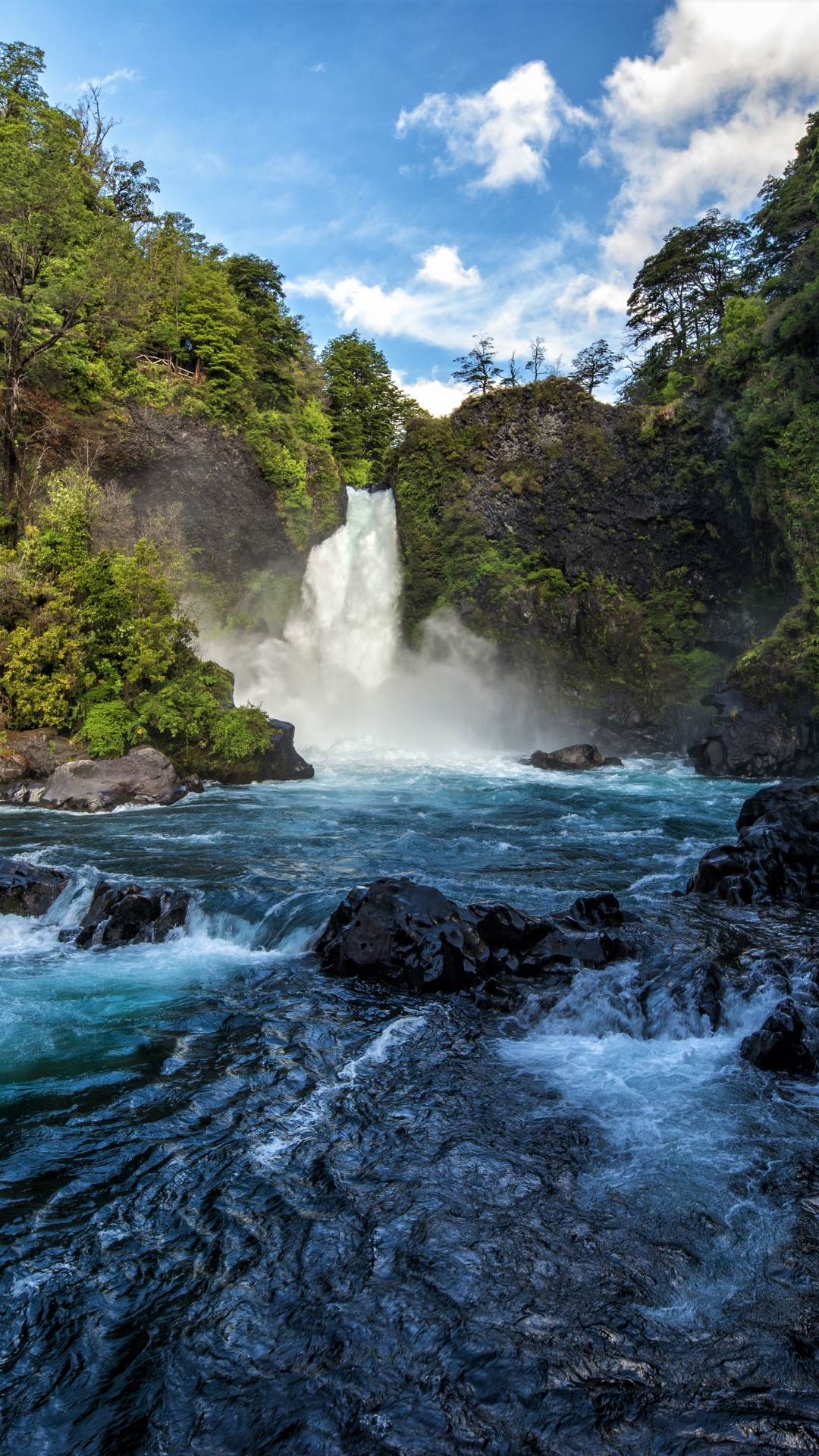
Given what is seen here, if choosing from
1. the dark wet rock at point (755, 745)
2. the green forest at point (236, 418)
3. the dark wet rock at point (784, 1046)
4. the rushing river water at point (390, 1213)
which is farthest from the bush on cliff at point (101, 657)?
the dark wet rock at point (784, 1046)

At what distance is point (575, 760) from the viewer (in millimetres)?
22641

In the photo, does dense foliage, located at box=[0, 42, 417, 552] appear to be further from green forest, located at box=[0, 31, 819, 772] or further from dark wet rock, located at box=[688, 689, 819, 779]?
dark wet rock, located at box=[688, 689, 819, 779]

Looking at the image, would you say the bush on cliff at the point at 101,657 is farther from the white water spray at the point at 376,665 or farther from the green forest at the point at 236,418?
the white water spray at the point at 376,665

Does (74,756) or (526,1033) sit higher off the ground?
(74,756)

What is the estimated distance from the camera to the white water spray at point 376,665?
2806 centimetres

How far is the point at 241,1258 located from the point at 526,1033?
318 cm

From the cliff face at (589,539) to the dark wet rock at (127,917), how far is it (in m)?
21.4

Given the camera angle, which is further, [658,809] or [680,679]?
[680,679]

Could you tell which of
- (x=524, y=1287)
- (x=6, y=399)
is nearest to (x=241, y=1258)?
(x=524, y=1287)

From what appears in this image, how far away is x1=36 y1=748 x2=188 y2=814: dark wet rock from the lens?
15125 mm

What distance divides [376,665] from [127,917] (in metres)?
21.6

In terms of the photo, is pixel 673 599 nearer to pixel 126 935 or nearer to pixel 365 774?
pixel 365 774

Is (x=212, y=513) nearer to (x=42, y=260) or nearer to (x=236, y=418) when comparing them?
(x=236, y=418)

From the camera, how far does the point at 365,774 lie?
2056cm
